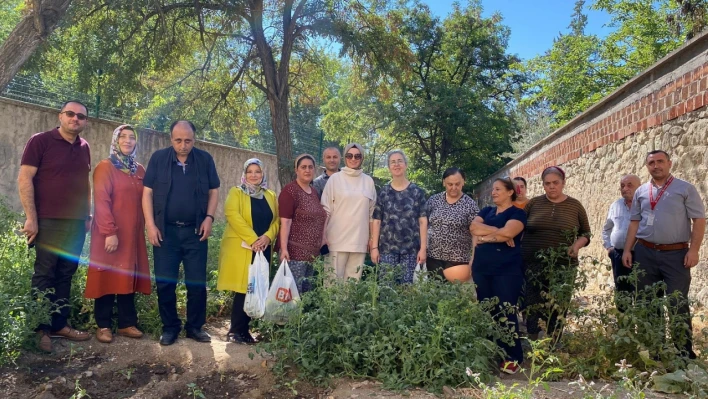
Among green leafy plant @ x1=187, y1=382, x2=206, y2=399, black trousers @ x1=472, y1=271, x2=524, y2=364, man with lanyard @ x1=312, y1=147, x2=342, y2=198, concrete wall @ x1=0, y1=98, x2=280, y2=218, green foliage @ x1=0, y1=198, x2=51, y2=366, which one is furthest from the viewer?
concrete wall @ x1=0, y1=98, x2=280, y2=218

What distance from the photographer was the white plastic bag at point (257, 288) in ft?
13.7

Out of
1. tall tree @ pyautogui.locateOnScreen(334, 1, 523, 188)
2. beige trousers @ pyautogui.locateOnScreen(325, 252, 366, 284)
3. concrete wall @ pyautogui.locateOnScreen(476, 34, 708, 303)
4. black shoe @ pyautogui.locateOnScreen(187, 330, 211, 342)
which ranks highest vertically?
tall tree @ pyautogui.locateOnScreen(334, 1, 523, 188)

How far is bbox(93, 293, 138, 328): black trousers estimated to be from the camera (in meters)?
4.24

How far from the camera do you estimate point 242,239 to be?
14.5 ft

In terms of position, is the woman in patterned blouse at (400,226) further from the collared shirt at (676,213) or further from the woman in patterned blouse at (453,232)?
the collared shirt at (676,213)

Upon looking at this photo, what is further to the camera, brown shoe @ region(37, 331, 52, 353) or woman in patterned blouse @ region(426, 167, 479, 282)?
woman in patterned blouse @ region(426, 167, 479, 282)

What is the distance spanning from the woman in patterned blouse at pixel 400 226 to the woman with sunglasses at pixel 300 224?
50 cm

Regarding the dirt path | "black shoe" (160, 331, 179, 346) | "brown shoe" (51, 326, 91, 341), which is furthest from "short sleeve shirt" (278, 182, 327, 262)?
"brown shoe" (51, 326, 91, 341)

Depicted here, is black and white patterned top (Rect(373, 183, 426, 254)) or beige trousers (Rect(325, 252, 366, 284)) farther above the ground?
black and white patterned top (Rect(373, 183, 426, 254))

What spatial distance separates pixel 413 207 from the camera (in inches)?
178

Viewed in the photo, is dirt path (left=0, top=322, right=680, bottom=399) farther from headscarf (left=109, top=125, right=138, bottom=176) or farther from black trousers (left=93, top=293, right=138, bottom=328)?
headscarf (left=109, top=125, right=138, bottom=176)

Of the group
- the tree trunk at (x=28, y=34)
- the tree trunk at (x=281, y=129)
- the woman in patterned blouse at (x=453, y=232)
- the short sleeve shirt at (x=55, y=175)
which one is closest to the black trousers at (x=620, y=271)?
the woman in patterned blouse at (x=453, y=232)

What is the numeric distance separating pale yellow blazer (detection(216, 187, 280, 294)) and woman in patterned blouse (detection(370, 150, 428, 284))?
0.94 m

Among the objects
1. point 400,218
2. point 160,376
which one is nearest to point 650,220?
point 400,218
